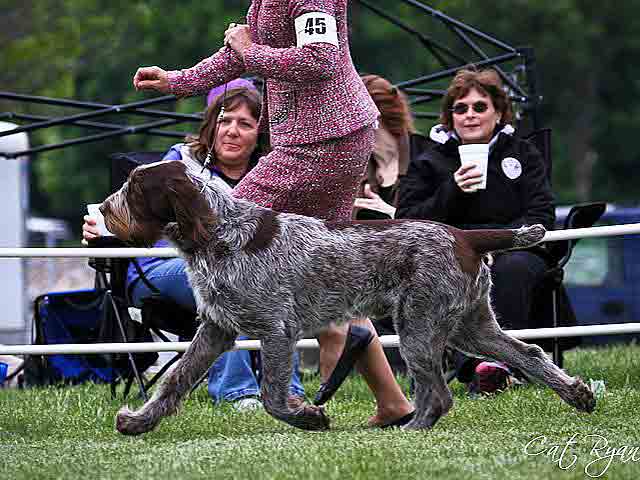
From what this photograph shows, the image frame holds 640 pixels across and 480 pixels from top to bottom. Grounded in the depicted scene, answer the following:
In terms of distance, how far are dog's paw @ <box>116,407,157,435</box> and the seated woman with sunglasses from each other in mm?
2238

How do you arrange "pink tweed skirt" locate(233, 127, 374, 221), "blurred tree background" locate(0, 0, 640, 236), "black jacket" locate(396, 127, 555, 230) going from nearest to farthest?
"pink tweed skirt" locate(233, 127, 374, 221) < "black jacket" locate(396, 127, 555, 230) < "blurred tree background" locate(0, 0, 640, 236)

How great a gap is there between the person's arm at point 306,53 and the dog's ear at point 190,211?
539mm

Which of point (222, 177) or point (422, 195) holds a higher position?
point (222, 177)

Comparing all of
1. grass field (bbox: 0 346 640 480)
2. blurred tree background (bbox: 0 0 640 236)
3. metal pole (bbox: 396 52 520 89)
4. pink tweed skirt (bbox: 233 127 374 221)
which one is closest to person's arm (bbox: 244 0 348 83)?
pink tweed skirt (bbox: 233 127 374 221)

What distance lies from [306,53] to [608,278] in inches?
413

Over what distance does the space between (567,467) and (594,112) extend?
32548 millimetres

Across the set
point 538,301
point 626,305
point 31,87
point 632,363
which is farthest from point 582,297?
point 31,87

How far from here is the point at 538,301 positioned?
710cm

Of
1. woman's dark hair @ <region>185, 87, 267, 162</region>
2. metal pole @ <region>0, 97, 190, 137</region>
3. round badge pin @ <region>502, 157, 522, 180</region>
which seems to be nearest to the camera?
woman's dark hair @ <region>185, 87, 267, 162</region>

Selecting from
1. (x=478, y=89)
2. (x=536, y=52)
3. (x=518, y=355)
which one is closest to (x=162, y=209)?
(x=518, y=355)

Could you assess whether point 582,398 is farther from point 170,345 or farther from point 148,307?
point 148,307

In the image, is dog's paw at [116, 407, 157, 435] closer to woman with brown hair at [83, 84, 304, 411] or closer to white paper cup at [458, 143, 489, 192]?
woman with brown hair at [83, 84, 304, 411]

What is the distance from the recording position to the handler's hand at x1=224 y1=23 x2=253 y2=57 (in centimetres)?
520

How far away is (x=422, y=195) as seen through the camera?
7078 millimetres
